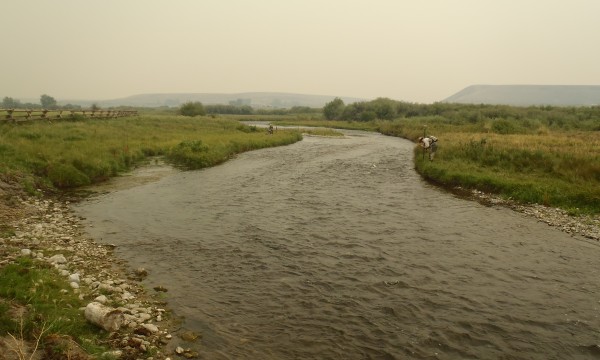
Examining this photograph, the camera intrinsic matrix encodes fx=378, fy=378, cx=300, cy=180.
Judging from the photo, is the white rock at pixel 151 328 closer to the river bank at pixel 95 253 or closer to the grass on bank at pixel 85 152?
the river bank at pixel 95 253

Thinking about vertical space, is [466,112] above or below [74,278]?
above

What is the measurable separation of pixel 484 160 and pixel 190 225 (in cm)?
2601

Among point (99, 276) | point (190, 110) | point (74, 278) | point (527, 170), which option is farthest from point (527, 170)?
point (190, 110)

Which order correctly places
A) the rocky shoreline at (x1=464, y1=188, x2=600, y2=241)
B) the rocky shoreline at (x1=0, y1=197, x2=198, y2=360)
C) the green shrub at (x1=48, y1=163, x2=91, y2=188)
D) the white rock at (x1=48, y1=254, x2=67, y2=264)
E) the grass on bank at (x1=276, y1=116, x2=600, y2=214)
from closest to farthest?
1. the rocky shoreline at (x1=0, y1=197, x2=198, y2=360)
2. the white rock at (x1=48, y1=254, x2=67, y2=264)
3. the rocky shoreline at (x1=464, y1=188, x2=600, y2=241)
4. the grass on bank at (x1=276, y1=116, x2=600, y2=214)
5. the green shrub at (x1=48, y1=163, x2=91, y2=188)

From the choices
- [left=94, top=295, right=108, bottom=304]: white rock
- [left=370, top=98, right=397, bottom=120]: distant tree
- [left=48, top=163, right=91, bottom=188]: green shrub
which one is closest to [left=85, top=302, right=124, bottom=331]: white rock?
[left=94, top=295, right=108, bottom=304]: white rock

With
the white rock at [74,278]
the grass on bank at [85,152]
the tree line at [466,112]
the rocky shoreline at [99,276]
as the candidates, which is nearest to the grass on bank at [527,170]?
the rocky shoreline at [99,276]

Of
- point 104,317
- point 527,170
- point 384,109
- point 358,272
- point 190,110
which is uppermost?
point 384,109

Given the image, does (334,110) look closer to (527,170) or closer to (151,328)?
(527,170)

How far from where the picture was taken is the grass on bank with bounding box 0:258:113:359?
777 centimetres

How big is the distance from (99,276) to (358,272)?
890 centimetres

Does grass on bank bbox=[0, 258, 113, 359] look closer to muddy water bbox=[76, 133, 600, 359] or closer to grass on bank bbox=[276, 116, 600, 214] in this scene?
muddy water bbox=[76, 133, 600, 359]

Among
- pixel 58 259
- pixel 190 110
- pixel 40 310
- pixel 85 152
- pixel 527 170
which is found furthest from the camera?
pixel 190 110

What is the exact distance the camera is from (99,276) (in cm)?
1230

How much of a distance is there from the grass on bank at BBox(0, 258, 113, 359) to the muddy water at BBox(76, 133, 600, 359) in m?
2.53
